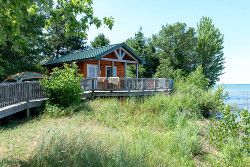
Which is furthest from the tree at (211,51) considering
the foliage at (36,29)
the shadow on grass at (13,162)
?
the shadow on grass at (13,162)

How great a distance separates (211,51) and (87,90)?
28159 millimetres

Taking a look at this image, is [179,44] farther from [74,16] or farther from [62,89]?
[74,16]

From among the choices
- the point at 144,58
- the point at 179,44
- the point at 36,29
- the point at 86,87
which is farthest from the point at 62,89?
the point at 179,44

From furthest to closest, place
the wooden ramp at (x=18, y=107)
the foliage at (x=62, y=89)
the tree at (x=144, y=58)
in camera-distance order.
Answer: the tree at (x=144, y=58), the foliage at (x=62, y=89), the wooden ramp at (x=18, y=107)

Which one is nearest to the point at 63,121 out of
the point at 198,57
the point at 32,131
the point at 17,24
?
the point at 32,131

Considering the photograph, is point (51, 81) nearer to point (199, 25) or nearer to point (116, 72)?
point (116, 72)

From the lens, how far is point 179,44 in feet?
107

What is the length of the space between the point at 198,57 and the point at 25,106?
3116cm

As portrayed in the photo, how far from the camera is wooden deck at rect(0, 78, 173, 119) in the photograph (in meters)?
6.43

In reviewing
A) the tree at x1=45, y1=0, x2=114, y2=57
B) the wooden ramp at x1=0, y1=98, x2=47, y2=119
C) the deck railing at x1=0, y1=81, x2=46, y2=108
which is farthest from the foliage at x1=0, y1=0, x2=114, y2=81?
the wooden ramp at x1=0, y1=98, x2=47, y2=119

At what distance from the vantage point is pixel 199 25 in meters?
31.8

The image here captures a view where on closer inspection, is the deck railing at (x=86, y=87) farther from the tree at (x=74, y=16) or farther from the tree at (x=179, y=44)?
the tree at (x=179, y=44)

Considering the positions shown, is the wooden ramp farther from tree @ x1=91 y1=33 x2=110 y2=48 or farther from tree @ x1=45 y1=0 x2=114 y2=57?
tree @ x1=91 y1=33 x2=110 y2=48

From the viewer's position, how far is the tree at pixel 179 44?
3084cm
